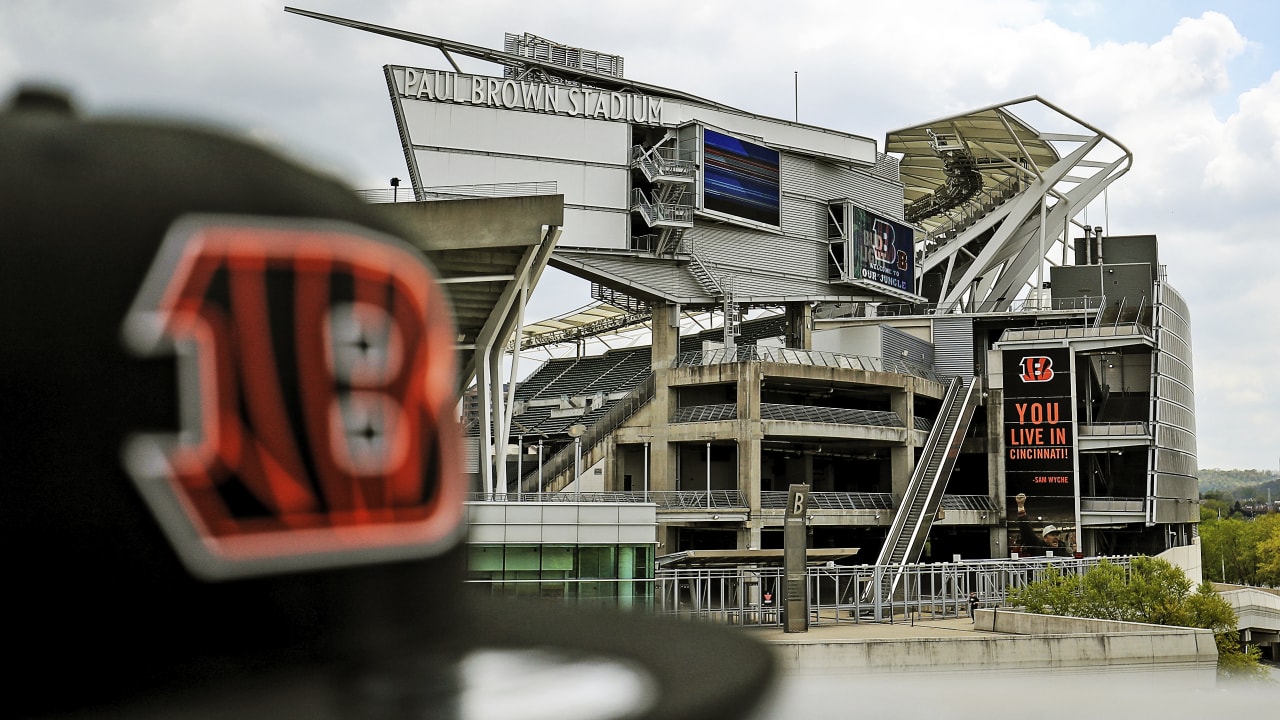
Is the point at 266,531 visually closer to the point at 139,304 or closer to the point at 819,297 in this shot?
the point at 139,304

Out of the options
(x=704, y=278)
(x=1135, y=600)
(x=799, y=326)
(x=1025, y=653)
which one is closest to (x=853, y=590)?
(x=1135, y=600)

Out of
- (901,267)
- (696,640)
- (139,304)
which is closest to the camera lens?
(139,304)

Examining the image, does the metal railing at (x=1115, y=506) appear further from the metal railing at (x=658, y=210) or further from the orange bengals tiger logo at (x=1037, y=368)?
the metal railing at (x=658, y=210)

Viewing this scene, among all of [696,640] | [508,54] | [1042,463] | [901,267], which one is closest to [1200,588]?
[1042,463]

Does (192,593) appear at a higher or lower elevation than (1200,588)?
higher

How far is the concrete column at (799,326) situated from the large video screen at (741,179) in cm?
496

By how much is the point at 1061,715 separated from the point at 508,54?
4827 cm

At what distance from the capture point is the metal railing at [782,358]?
167 ft

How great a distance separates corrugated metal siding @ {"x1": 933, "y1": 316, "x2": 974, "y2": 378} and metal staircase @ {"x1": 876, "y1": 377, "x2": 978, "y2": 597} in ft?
6.87

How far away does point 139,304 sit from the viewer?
1758mm

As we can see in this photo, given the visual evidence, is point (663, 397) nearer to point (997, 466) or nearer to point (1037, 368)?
point (997, 466)

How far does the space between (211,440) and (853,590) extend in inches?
1419

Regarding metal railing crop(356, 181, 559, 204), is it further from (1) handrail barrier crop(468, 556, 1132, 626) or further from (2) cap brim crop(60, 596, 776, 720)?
(2) cap brim crop(60, 596, 776, 720)

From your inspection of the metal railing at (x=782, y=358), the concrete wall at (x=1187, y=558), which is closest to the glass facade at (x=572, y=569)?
the metal railing at (x=782, y=358)
